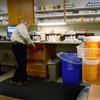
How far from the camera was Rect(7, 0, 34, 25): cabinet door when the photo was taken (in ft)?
18.2

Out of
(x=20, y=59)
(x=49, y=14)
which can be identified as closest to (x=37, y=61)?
(x=20, y=59)

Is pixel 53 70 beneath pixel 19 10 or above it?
beneath

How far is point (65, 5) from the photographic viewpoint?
5.23 meters

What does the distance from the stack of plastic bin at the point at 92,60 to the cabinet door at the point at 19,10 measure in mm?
4475

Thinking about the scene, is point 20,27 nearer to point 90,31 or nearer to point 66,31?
point 66,31

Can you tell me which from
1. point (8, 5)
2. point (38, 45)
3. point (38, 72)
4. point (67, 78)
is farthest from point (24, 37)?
point (8, 5)

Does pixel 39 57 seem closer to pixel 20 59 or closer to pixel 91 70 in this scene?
pixel 20 59

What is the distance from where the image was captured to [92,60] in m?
1.16

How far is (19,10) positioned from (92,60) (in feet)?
15.8

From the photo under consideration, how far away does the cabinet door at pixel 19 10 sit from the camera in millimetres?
5547

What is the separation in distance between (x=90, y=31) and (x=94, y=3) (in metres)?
0.76

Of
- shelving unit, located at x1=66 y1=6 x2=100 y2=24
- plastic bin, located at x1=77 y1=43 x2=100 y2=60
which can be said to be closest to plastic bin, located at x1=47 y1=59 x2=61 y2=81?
shelving unit, located at x1=66 y1=6 x2=100 y2=24

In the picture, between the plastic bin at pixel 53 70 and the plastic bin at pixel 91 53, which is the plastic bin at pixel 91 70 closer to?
the plastic bin at pixel 91 53

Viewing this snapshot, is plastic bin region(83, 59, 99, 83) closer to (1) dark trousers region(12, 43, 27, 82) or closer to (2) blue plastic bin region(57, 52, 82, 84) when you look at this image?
(2) blue plastic bin region(57, 52, 82, 84)
